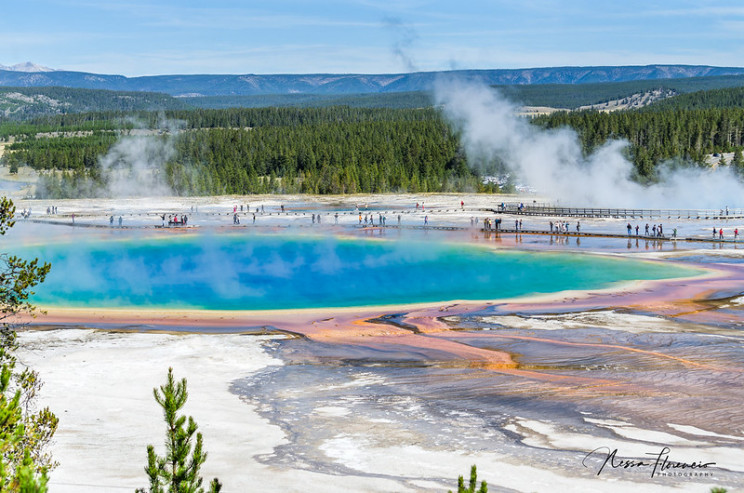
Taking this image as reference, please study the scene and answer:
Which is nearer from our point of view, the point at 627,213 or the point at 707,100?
the point at 627,213

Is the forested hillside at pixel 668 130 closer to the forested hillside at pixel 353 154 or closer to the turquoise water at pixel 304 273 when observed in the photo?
the forested hillside at pixel 353 154

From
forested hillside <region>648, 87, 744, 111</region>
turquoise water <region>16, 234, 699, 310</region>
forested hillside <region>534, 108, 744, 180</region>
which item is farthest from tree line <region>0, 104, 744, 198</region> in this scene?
turquoise water <region>16, 234, 699, 310</region>

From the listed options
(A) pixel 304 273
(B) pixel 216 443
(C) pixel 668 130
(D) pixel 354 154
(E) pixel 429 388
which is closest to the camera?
(B) pixel 216 443

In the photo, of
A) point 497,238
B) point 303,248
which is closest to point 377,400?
point 303,248

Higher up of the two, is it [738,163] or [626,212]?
[738,163]

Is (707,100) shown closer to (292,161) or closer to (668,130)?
(668,130)

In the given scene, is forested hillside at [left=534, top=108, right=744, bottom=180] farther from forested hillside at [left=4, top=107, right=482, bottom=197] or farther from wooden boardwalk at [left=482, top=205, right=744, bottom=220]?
wooden boardwalk at [left=482, top=205, right=744, bottom=220]

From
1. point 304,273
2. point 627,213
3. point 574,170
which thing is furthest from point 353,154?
point 304,273
